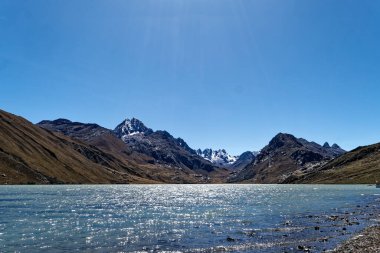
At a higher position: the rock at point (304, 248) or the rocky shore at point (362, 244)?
the rocky shore at point (362, 244)

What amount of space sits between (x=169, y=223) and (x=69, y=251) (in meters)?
25.6

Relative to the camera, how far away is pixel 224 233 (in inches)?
1994

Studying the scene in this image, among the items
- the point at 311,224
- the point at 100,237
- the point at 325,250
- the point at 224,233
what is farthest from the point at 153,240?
the point at 311,224

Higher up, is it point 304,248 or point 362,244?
point 362,244

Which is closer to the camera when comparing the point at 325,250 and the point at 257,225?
the point at 325,250

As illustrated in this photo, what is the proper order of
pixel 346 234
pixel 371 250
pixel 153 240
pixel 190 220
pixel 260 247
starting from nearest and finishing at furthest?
1. pixel 371 250
2. pixel 260 247
3. pixel 153 240
4. pixel 346 234
5. pixel 190 220

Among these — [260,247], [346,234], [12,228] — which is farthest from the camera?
[12,228]

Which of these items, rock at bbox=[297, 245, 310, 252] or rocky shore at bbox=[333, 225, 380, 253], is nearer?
rocky shore at bbox=[333, 225, 380, 253]

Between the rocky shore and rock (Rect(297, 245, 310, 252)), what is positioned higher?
the rocky shore

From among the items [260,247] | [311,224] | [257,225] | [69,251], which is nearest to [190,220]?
[257,225]

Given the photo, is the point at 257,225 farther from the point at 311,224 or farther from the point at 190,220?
the point at 190,220

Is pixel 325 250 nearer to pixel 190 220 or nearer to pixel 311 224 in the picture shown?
pixel 311 224

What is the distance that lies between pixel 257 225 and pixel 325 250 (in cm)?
2113

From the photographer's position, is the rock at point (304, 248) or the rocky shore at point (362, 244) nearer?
the rocky shore at point (362, 244)
